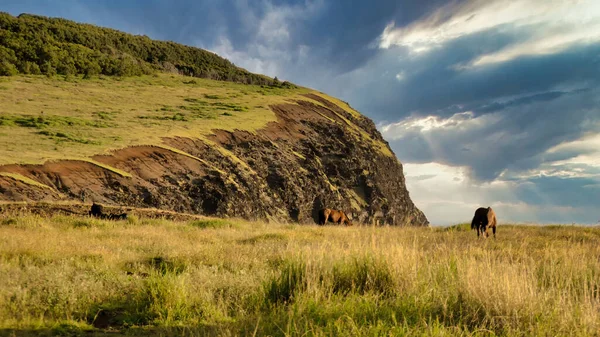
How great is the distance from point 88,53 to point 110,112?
1352 inches

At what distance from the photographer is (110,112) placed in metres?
43.6

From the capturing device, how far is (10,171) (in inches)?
890

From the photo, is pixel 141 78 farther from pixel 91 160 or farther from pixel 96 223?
pixel 96 223

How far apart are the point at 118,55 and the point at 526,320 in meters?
87.9

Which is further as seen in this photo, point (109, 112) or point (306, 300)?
point (109, 112)

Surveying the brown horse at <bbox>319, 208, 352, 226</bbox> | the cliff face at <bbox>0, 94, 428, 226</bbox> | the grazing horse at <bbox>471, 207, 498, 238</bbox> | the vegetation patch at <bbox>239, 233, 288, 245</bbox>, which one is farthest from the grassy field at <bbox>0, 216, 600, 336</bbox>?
the brown horse at <bbox>319, 208, 352, 226</bbox>

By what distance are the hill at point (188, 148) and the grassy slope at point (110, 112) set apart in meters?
0.13

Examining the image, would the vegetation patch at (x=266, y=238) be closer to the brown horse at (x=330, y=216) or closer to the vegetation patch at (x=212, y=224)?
the vegetation patch at (x=212, y=224)

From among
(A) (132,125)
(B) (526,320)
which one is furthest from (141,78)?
(B) (526,320)

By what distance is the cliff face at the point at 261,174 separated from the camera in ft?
85.8

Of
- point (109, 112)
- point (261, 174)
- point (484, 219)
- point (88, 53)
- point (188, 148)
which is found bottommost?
point (484, 219)

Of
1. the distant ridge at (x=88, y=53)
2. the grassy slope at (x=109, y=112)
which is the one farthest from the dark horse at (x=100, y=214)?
the distant ridge at (x=88, y=53)

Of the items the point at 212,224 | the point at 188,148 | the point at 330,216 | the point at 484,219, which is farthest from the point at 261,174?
the point at 484,219

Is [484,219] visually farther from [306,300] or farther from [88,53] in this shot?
[88,53]
